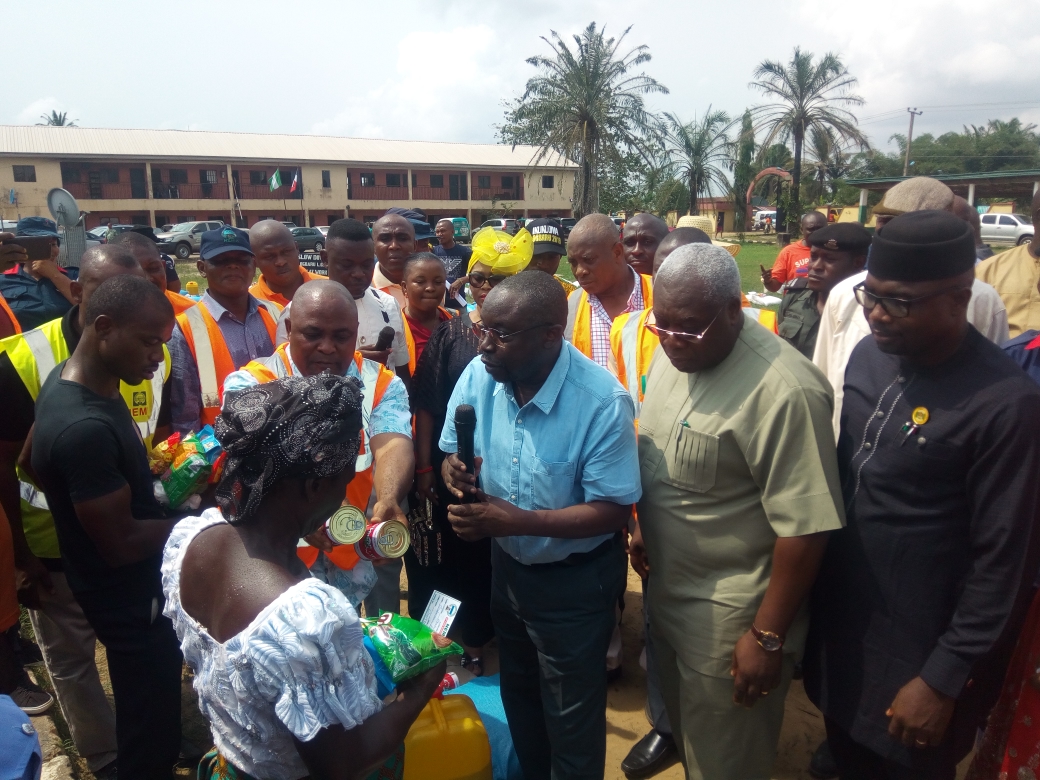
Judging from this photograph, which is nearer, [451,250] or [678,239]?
[678,239]

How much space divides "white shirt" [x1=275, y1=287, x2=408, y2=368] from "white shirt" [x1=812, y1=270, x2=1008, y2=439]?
7.85 feet

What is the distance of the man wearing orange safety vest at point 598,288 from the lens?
4023 mm

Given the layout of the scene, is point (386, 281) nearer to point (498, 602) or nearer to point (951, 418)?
point (498, 602)

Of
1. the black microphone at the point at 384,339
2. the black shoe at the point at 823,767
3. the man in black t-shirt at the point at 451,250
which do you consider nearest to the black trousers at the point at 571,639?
the black shoe at the point at 823,767

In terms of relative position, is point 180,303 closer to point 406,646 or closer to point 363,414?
point 363,414

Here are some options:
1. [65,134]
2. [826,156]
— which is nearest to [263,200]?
[65,134]

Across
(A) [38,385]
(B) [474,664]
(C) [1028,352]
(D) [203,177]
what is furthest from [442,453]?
(D) [203,177]

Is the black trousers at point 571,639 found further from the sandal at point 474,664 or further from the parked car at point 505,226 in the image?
the parked car at point 505,226

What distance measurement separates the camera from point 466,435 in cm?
214

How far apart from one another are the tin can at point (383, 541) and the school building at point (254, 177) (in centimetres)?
3428

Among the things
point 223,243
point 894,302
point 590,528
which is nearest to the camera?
point 894,302

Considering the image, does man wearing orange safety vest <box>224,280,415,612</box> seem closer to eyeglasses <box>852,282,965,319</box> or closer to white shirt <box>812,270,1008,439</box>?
eyeglasses <box>852,282,965,319</box>

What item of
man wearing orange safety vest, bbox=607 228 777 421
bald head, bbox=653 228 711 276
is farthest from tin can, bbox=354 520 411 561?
bald head, bbox=653 228 711 276

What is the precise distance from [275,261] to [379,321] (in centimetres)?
96
